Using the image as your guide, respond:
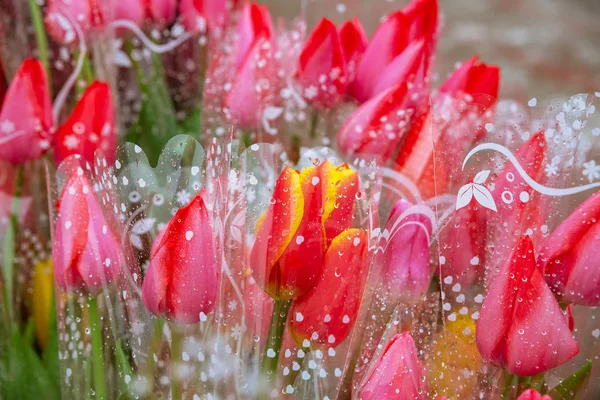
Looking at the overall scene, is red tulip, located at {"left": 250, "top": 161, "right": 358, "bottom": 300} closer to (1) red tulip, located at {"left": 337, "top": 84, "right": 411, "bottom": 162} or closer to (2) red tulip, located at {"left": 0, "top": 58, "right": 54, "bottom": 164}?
(1) red tulip, located at {"left": 337, "top": 84, "right": 411, "bottom": 162}

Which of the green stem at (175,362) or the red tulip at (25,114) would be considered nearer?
the green stem at (175,362)

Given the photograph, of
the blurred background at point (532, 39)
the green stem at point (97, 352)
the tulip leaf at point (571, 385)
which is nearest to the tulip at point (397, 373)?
the tulip leaf at point (571, 385)

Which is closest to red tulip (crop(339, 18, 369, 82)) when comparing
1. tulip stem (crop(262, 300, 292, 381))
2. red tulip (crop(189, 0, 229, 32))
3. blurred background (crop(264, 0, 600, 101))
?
red tulip (crop(189, 0, 229, 32))

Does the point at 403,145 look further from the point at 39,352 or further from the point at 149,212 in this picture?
the point at 39,352

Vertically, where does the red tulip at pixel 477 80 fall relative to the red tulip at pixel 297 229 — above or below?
above

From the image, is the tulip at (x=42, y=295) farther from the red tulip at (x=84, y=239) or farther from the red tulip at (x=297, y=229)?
the red tulip at (x=297, y=229)

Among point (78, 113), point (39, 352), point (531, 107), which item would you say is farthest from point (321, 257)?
point (39, 352)
